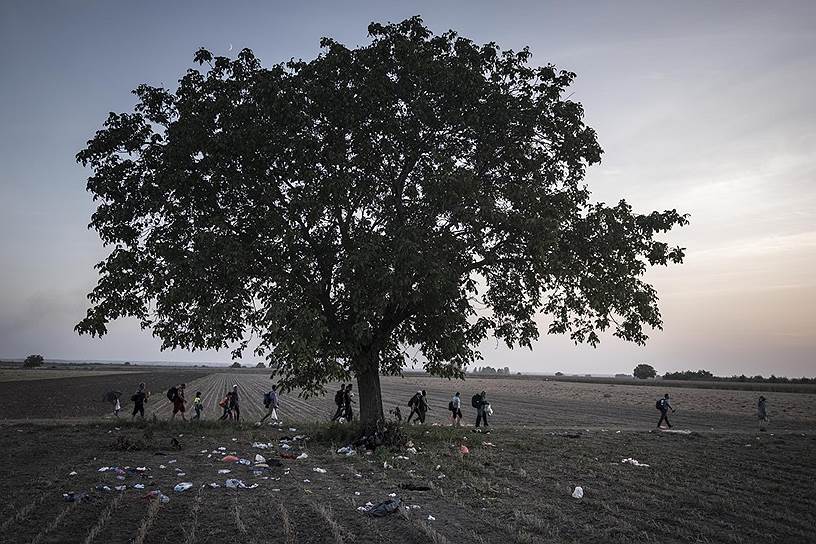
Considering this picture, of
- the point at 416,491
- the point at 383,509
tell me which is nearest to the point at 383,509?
the point at 383,509

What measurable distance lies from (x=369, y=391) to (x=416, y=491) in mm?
8232

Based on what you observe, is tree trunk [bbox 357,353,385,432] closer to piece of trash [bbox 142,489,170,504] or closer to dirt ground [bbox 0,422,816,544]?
dirt ground [bbox 0,422,816,544]

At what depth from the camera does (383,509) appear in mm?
10398

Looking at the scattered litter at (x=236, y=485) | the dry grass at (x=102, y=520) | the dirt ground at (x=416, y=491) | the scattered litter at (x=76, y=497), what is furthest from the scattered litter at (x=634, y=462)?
the scattered litter at (x=76, y=497)

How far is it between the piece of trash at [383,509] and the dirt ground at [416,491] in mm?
135

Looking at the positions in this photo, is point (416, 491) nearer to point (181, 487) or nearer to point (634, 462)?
point (181, 487)

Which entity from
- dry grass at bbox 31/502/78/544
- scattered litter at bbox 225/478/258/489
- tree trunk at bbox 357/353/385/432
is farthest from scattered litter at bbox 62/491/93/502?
tree trunk at bbox 357/353/385/432

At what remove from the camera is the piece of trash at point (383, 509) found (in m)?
10.3

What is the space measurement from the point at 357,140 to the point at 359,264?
17.0ft

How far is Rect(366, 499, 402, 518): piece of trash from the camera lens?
10.3 metres

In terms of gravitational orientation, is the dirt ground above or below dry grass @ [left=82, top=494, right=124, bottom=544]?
below

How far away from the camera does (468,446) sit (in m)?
19.8

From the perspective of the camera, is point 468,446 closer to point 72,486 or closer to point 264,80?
point 72,486

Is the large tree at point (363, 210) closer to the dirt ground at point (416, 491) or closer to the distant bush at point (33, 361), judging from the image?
the dirt ground at point (416, 491)
